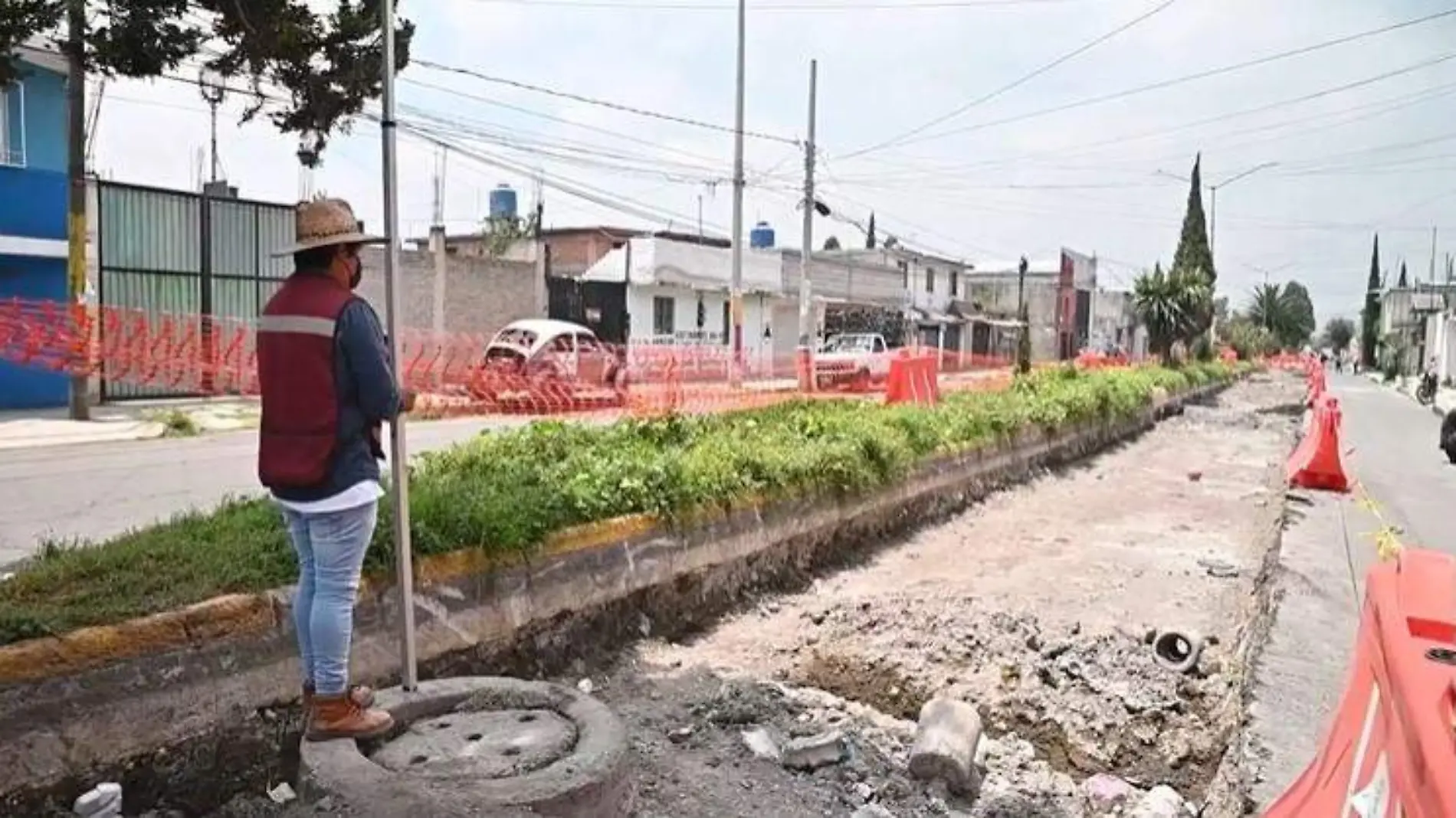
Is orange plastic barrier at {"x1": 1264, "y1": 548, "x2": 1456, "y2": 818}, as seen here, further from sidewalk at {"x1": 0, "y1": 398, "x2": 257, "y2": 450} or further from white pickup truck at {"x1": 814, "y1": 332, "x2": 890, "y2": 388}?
white pickup truck at {"x1": 814, "y1": 332, "x2": 890, "y2": 388}

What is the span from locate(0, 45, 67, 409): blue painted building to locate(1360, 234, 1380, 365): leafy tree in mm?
84973

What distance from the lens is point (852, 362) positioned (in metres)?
29.5

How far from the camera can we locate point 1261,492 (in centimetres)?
1450

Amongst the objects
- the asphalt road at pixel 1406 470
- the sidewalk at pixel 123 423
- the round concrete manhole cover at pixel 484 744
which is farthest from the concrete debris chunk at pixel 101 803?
the sidewalk at pixel 123 423

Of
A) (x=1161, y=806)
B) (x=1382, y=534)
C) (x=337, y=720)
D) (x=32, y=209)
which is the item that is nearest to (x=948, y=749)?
(x=1161, y=806)

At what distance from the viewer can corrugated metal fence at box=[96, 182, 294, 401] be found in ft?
63.3

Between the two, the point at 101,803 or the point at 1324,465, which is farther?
the point at 1324,465

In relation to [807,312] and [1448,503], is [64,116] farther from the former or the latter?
[1448,503]

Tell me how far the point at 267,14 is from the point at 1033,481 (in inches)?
476

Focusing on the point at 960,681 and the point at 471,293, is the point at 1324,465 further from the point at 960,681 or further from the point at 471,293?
the point at 471,293

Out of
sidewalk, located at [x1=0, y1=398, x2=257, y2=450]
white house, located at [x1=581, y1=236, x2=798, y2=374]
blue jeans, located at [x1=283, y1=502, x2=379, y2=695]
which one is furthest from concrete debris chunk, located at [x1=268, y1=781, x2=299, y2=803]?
white house, located at [x1=581, y1=236, x2=798, y2=374]

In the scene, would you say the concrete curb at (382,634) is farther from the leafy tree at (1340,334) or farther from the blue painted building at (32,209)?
the leafy tree at (1340,334)

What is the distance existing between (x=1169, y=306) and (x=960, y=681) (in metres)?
35.9

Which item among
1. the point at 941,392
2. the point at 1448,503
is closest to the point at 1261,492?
the point at 1448,503
